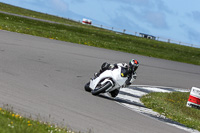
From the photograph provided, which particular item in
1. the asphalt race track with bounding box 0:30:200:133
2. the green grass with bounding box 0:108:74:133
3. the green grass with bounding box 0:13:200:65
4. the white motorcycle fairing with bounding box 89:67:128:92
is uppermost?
the green grass with bounding box 0:13:200:65

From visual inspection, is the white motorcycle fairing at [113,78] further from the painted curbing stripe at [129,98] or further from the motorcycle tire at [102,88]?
the painted curbing stripe at [129,98]

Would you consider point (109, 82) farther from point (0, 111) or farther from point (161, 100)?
point (0, 111)

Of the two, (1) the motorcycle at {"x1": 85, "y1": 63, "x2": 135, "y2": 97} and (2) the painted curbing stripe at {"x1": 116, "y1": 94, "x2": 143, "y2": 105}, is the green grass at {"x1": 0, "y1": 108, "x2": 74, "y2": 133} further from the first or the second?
(2) the painted curbing stripe at {"x1": 116, "y1": 94, "x2": 143, "y2": 105}

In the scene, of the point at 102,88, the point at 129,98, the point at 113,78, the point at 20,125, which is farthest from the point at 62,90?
the point at 20,125

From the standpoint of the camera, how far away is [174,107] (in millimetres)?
12875

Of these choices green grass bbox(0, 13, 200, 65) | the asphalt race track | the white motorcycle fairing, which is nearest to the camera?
the asphalt race track

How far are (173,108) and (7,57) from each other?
6.49 m

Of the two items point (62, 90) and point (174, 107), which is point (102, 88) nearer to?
point (62, 90)

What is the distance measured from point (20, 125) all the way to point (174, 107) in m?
7.75

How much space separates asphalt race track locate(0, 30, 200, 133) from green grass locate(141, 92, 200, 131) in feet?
4.66

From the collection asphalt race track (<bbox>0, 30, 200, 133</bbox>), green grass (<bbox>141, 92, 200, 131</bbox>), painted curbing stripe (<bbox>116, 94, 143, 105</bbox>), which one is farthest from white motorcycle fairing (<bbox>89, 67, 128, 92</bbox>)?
green grass (<bbox>141, 92, 200, 131</bbox>)

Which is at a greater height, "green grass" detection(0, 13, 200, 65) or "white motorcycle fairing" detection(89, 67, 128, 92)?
"green grass" detection(0, 13, 200, 65)

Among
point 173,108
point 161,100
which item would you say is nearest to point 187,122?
point 173,108

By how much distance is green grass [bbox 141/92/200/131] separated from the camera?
35.9 ft
